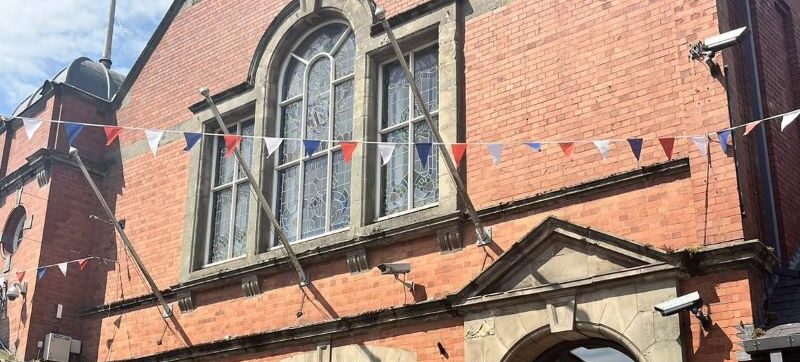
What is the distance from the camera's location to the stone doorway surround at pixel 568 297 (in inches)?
371

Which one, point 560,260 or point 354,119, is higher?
point 354,119

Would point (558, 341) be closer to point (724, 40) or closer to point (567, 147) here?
point (567, 147)

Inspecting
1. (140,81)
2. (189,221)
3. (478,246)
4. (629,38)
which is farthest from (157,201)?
(629,38)

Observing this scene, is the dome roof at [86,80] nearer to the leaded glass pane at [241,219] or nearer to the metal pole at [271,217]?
the leaded glass pane at [241,219]

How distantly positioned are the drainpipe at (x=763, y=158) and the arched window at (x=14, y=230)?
12623mm

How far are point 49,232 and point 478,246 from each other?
8456mm

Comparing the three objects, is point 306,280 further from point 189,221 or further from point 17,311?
point 17,311

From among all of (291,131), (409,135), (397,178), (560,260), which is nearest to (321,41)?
(291,131)

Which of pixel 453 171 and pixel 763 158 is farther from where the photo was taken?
pixel 453 171

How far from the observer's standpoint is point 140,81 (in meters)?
17.4

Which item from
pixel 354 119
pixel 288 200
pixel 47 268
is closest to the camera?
pixel 354 119

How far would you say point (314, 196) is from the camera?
1380cm

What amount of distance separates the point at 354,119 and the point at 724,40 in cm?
532

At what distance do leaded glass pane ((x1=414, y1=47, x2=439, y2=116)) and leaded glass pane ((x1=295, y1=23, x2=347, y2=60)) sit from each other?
1.86 metres
